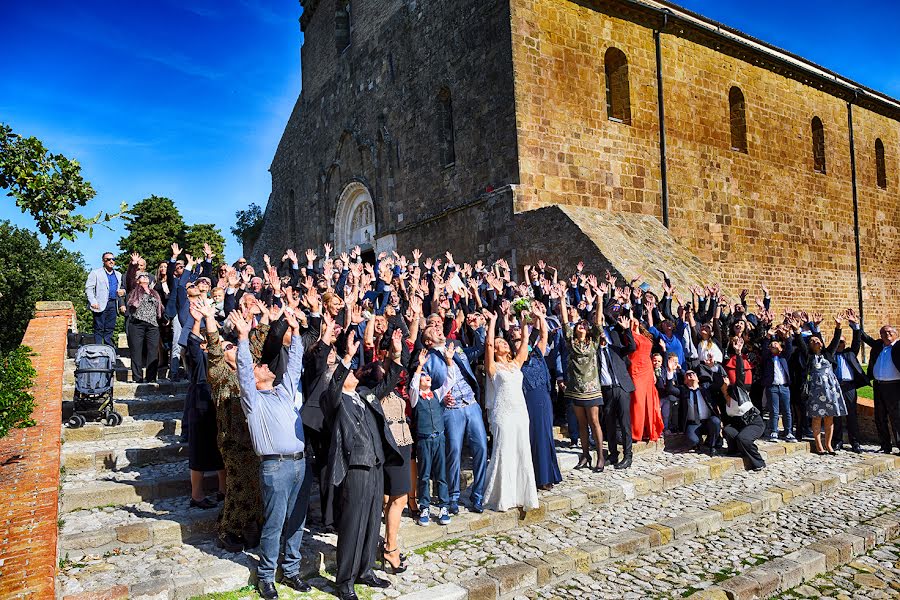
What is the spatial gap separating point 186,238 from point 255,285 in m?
21.2

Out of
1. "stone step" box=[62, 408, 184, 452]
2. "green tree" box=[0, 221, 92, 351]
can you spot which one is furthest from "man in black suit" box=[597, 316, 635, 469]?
"green tree" box=[0, 221, 92, 351]

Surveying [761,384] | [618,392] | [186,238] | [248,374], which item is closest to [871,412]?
[761,384]

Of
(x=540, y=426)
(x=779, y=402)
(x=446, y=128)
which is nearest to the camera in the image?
(x=540, y=426)

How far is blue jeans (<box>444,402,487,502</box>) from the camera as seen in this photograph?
650 centimetres

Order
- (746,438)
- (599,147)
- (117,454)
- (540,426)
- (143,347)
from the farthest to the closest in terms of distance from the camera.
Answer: (599,147)
(143,347)
(746,438)
(540,426)
(117,454)

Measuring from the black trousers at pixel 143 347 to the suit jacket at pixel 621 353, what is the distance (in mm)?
6106

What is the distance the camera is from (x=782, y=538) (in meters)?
6.71

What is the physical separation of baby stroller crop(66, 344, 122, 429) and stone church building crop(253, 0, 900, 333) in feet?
29.5

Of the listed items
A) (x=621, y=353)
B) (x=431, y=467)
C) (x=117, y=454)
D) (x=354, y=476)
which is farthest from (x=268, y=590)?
(x=621, y=353)

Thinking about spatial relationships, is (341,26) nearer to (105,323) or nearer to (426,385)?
(105,323)

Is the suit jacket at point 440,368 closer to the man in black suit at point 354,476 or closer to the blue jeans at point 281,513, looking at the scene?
the man in black suit at point 354,476

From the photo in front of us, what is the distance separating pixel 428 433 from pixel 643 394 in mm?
3836

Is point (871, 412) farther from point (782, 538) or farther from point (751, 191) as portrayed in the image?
point (751, 191)

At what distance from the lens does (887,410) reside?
1017 cm
